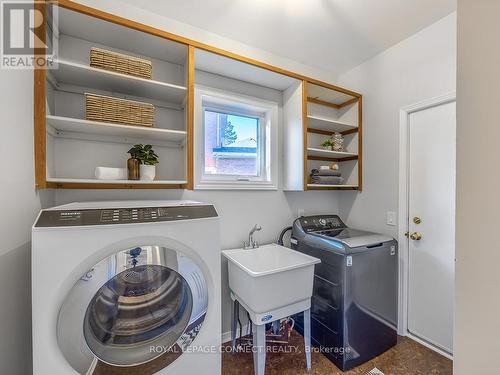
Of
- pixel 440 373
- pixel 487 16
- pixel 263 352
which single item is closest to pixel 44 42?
pixel 487 16

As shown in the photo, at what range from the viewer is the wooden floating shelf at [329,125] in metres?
2.11

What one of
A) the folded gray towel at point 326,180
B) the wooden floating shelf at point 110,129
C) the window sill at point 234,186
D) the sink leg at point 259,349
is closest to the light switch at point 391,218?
the folded gray towel at point 326,180

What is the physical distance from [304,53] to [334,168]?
1.17 meters

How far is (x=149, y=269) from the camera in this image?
105cm

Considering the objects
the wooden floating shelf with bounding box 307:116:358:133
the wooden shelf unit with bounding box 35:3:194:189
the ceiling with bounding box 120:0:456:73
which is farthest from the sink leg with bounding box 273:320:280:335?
the ceiling with bounding box 120:0:456:73

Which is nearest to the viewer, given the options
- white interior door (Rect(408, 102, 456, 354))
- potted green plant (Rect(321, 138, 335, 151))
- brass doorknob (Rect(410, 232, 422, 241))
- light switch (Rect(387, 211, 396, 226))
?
white interior door (Rect(408, 102, 456, 354))

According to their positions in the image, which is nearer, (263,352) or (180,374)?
(180,374)

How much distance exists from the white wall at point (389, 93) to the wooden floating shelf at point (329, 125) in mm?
196

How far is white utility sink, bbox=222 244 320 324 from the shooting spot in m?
1.38

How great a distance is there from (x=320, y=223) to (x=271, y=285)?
1049 millimetres

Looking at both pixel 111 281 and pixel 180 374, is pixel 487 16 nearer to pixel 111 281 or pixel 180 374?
pixel 111 281

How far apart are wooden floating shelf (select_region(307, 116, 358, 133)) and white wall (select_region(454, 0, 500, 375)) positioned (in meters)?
1.57

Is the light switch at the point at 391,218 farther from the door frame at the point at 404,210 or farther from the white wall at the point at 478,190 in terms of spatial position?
the white wall at the point at 478,190

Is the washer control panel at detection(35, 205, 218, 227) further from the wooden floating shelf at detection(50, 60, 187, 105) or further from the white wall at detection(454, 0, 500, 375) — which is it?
the white wall at detection(454, 0, 500, 375)
